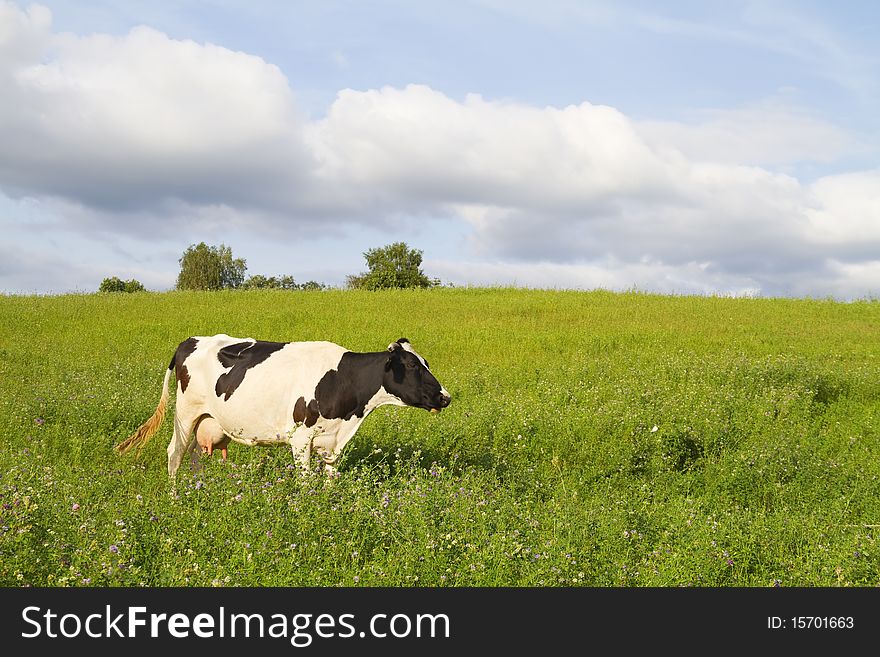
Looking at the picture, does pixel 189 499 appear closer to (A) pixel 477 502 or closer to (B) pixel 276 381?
(B) pixel 276 381

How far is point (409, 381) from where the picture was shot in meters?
8.59

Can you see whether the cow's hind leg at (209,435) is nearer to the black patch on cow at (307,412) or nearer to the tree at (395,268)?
the black patch on cow at (307,412)

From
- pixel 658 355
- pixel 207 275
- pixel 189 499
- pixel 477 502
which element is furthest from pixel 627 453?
pixel 207 275

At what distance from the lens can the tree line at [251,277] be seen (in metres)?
71.8

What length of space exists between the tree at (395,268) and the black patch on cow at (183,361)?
60632 millimetres

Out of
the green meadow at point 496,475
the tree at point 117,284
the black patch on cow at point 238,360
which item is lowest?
the green meadow at point 496,475

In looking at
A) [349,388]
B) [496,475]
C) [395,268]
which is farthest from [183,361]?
[395,268]

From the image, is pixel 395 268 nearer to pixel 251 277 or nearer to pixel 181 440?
pixel 251 277

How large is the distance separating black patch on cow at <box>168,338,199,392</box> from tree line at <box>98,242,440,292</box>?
4871cm

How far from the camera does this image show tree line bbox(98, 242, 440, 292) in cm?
7175

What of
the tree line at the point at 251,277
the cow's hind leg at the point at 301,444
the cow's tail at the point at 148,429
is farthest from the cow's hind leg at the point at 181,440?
the tree line at the point at 251,277

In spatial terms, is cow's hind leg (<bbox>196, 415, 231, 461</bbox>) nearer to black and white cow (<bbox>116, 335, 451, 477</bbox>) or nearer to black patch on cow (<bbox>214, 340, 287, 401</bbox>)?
black and white cow (<bbox>116, 335, 451, 477</bbox>)

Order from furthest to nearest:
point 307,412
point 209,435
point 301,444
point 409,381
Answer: point 209,435 → point 409,381 → point 307,412 → point 301,444

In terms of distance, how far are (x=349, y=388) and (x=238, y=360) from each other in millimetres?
1581
